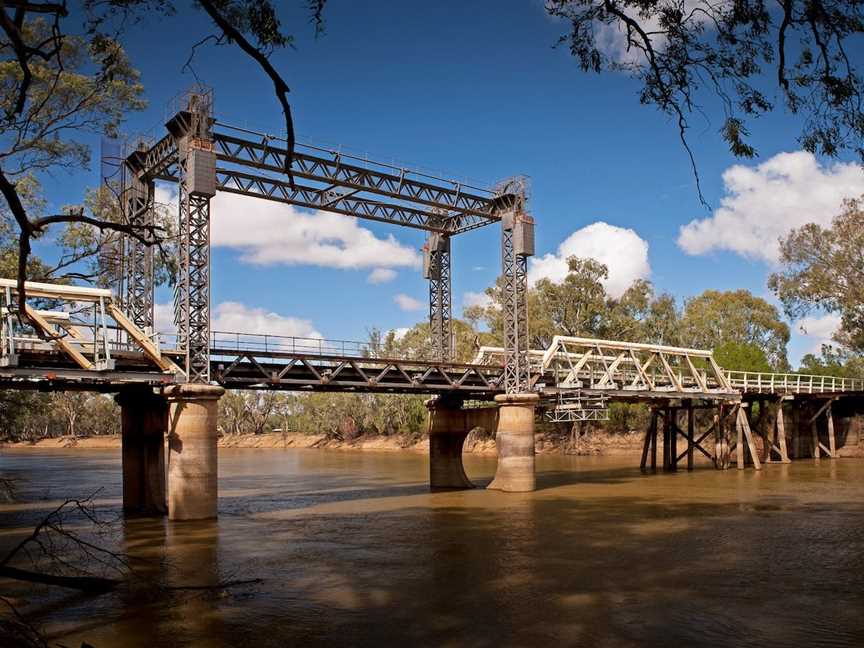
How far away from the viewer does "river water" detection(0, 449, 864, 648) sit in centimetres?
1242

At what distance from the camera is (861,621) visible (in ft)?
42.4

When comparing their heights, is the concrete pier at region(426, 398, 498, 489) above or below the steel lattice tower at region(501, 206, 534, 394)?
below

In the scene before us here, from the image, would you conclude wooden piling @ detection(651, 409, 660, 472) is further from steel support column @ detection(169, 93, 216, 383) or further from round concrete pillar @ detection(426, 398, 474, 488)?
steel support column @ detection(169, 93, 216, 383)

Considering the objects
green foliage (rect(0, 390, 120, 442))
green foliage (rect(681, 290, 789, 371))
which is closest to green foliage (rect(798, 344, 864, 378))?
green foliage (rect(681, 290, 789, 371))

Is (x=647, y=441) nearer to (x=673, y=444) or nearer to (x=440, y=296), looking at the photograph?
(x=673, y=444)

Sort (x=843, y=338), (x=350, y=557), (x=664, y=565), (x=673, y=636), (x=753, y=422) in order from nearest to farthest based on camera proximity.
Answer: (x=673, y=636) < (x=664, y=565) < (x=350, y=557) < (x=753, y=422) < (x=843, y=338)

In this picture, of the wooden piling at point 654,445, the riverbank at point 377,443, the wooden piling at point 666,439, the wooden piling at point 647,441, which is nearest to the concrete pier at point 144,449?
the wooden piling at point 647,441

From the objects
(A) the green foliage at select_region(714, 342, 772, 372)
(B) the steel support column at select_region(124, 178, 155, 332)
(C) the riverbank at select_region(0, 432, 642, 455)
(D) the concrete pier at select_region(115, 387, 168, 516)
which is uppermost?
(B) the steel support column at select_region(124, 178, 155, 332)

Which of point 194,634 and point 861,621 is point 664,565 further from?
point 194,634

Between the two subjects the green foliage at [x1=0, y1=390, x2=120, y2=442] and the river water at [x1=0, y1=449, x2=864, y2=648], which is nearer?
the river water at [x1=0, y1=449, x2=864, y2=648]

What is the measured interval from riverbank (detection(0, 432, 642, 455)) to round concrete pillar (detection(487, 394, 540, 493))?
3544 cm

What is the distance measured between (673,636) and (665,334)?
2568 inches

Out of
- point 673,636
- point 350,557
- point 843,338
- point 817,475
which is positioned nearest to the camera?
point 673,636

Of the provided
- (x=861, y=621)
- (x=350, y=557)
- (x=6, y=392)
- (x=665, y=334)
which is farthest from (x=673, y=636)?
(x=665, y=334)
